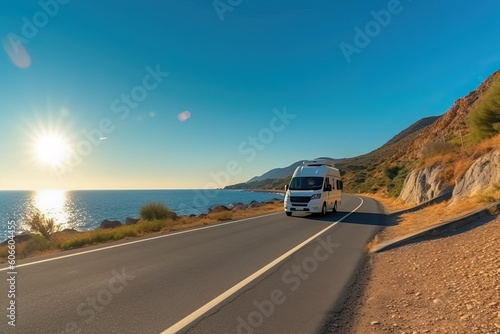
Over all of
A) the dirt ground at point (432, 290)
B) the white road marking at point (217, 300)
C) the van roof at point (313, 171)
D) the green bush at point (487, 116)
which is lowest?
the dirt ground at point (432, 290)

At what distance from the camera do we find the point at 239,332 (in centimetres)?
368

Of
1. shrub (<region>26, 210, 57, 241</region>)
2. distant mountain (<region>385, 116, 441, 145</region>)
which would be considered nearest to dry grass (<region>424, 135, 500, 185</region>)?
shrub (<region>26, 210, 57, 241</region>)

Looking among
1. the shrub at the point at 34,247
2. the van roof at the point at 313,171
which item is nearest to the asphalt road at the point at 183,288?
the shrub at the point at 34,247

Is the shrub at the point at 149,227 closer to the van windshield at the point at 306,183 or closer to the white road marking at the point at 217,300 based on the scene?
the white road marking at the point at 217,300

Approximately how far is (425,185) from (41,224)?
24.1 metres

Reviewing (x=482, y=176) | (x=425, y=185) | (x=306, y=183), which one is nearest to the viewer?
(x=482, y=176)

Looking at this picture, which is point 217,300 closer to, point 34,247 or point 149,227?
point 149,227

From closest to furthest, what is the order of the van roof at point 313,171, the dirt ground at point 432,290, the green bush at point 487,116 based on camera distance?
the dirt ground at point 432,290 < the van roof at point 313,171 < the green bush at point 487,116

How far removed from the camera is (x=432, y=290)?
15.5 ft

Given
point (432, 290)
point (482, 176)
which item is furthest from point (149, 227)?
point (482, 176)

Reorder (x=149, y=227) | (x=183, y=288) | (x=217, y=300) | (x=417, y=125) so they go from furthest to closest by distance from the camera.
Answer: (x=417, y=125)
(x=149, y=227)
(x=183, y=288)
(x=217, y=300)

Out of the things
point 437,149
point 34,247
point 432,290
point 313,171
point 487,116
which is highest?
point 487,116

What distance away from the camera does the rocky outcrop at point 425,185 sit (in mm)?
19525

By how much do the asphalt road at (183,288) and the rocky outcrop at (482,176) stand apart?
314 inches
